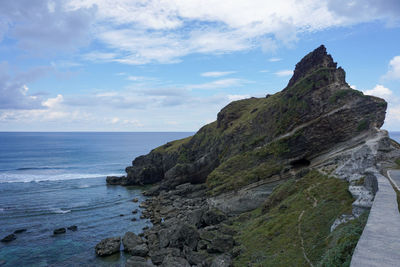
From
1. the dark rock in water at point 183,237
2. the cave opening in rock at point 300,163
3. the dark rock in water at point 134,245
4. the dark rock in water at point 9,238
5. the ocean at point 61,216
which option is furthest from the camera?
the cave opening in rock at point 300,163

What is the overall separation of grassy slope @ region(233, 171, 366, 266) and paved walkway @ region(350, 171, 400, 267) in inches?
63.9

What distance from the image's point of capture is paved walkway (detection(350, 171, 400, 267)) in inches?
380

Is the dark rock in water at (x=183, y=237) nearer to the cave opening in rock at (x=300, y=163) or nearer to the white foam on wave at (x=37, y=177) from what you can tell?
the cave opening in rock at (x=300, y=163)

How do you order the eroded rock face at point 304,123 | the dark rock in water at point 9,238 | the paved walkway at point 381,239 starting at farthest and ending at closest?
1. the eroded rock face at point 304,123
2. the dark rock in water at point 9,238
3. the paved walkway at point 381,239

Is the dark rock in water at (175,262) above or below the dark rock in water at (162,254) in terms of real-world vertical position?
above

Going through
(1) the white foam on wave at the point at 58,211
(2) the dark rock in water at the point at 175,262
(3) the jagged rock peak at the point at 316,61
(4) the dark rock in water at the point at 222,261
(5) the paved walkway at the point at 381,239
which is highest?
(3) the jagged rock peak at the point at 316,61

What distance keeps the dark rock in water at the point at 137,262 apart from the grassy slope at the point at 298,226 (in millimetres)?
11563

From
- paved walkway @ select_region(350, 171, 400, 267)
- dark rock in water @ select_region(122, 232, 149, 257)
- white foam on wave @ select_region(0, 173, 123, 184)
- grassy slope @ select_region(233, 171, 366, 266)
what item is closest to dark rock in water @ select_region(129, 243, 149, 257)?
dark rock in water @ select_region(122, 232, 149, 257)

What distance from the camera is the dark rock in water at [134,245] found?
36281mm

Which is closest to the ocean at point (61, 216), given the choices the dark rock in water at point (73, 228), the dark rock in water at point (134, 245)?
the dark rock in water at point (73, 228)

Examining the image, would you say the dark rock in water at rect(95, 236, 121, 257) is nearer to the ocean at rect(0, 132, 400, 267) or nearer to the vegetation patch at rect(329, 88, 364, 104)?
the ocean at rect(0, 132, 400, 267)

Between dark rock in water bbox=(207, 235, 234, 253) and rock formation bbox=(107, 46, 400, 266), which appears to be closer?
rock formation bbox=(107, 46, 400, 266)

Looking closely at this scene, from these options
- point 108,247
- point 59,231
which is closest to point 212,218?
point 108,247

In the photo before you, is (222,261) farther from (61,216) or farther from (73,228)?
(61,216)
